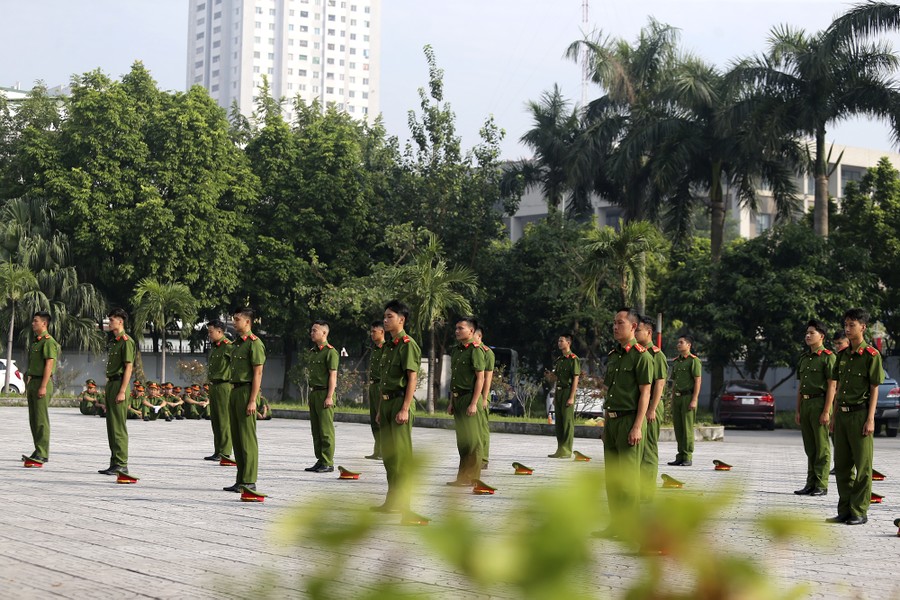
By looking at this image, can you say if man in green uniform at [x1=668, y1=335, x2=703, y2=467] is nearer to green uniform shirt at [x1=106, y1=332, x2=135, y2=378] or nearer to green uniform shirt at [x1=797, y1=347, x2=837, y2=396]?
green uniform shirt at [x1=797, y1=347, x2=837, y2=396]

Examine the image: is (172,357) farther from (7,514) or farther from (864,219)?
(7,514)

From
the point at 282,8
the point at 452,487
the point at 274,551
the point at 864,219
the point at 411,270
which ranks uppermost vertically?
the point at 282,8

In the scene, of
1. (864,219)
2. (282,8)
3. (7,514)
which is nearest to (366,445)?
(7,514)

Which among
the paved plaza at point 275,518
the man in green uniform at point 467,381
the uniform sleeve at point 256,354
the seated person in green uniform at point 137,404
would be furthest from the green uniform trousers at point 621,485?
the seated person in green uniform at point 137,404

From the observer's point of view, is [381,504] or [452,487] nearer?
[452,487]

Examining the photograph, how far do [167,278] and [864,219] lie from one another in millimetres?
21126

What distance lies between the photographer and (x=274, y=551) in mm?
1506

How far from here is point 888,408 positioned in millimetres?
26328

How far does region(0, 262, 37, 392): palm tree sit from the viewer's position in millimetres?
31688

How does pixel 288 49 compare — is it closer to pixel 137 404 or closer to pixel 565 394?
pixel 137 404

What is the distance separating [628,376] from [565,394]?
728cm

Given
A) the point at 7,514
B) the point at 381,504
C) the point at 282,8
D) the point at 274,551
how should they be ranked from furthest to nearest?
the point at 282,8 → the point at 7,514 → the point at 274,551 → the point at 381,504

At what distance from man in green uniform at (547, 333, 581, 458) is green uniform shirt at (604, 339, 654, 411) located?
270 inches

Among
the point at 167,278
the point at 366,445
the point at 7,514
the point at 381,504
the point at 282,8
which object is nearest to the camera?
the point at 381,504
